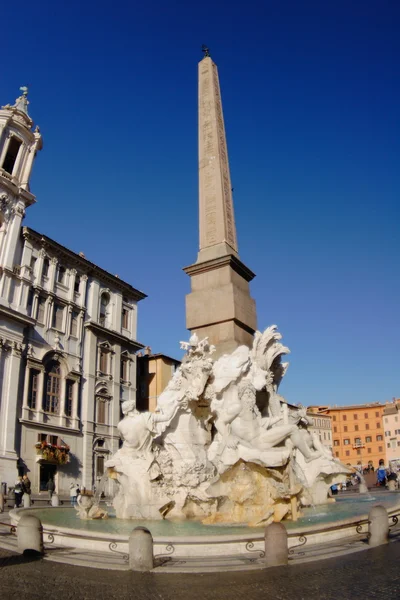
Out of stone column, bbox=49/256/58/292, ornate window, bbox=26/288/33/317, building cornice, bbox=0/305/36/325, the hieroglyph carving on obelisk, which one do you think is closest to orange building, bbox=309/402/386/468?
stone column, bbox=49/256/58/292

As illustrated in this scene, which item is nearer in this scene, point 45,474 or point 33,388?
point 45,474

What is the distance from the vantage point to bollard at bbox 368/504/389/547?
5672 millimetres

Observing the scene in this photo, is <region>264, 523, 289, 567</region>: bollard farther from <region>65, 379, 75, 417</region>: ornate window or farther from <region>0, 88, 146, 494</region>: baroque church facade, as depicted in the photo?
<region>65, 379, 75, 417</region>: ornate window

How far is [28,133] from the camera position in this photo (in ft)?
103

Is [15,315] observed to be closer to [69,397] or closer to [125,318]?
[69,397]

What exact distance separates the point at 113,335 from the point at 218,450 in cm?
2492

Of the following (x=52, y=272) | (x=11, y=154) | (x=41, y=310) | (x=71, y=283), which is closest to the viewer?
(x=41, y=310)

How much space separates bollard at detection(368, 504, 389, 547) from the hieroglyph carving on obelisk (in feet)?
24.3

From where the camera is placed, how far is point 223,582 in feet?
15.0

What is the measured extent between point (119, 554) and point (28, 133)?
30279mm

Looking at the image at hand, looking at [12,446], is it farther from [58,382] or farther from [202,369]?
[202,369]

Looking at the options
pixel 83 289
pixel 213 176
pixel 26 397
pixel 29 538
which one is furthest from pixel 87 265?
pixel 29 538

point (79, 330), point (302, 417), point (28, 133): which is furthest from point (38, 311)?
point (302, 417)

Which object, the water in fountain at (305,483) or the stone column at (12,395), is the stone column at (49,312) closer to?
the stone column at (12,395)
